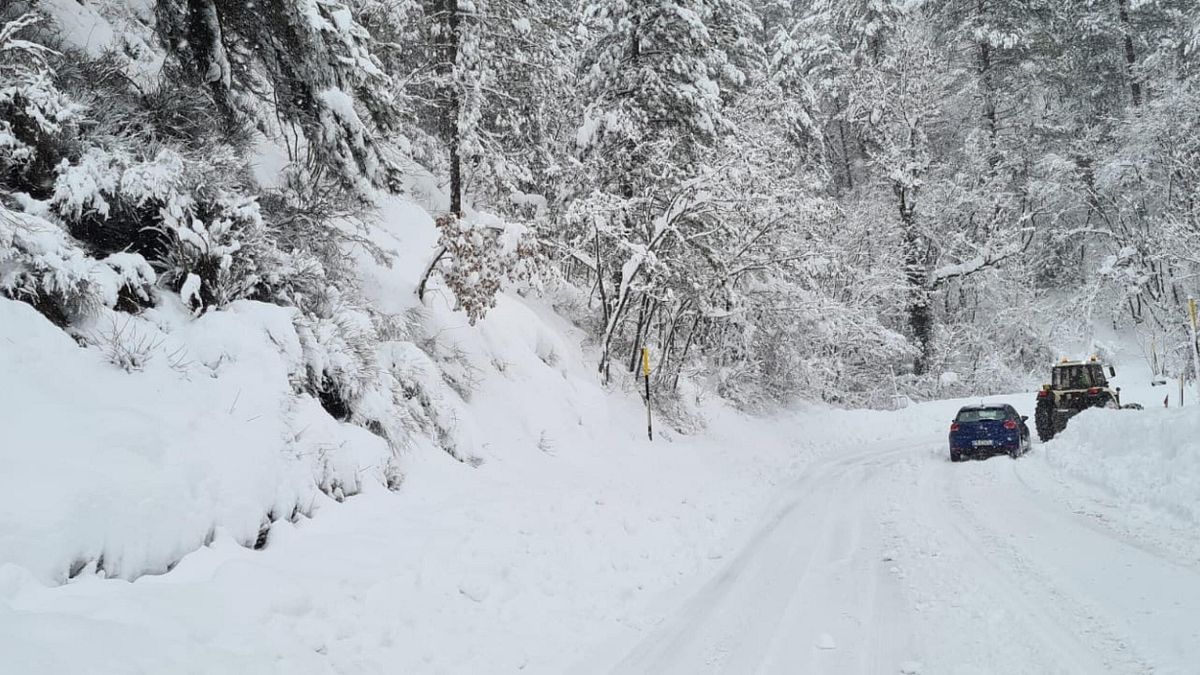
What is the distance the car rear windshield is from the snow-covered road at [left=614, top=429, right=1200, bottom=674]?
5848 millimetres

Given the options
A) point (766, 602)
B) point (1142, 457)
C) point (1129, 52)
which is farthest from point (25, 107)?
point (1129, 52)

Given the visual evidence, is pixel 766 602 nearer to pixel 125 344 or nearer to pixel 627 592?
pixel 627 592

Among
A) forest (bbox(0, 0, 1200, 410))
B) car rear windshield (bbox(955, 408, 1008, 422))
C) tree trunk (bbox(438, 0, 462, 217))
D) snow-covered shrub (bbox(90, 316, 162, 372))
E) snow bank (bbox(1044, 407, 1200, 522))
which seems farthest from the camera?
car rear windshield (bbox(955, 408, 1008, 422))

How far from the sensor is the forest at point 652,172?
6641 mm

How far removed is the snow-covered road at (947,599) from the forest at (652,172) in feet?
15.0

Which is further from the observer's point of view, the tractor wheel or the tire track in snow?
the tractor wheel

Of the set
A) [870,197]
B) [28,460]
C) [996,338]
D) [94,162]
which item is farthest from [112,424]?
[996,338]

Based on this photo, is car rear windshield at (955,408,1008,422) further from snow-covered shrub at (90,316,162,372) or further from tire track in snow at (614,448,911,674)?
snow-covered shrub at (90,316,162,372)

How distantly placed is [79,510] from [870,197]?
32102 millimetres

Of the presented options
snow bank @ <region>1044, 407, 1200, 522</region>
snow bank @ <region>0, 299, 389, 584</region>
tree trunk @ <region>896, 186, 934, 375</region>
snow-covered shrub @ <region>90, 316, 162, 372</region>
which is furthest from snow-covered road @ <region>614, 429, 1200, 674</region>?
tree trunk @ <region>896, 186, 934, 375</region>

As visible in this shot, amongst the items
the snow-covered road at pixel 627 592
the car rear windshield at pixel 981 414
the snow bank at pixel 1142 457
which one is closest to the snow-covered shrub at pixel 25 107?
the snow-covered road at pixel 627 592

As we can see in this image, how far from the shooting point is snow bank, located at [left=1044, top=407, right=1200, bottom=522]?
8.70 meters

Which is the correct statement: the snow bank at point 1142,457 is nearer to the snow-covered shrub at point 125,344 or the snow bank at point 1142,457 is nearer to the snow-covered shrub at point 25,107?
the snow-covered shrub at point 125,344

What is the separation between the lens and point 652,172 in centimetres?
1578
